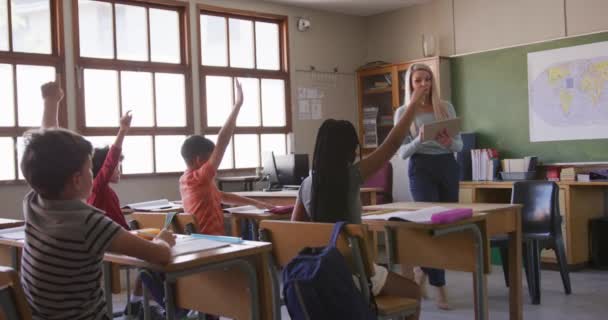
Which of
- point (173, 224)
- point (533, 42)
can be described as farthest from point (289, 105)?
point (173, 224)

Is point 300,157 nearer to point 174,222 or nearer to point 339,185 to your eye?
point 174,222

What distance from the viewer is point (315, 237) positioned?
2.18 metres

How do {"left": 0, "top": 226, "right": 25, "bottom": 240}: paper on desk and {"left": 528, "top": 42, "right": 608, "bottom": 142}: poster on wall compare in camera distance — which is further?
{"left": 528, "top": 42, "right": 608, "bottom": 142}: poster on wall

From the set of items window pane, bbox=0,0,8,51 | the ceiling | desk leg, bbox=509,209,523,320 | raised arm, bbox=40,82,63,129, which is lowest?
desk leg, bbox=509,209,523,320

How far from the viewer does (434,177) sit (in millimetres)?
3633

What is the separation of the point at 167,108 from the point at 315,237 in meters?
3.92

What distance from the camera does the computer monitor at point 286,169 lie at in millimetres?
5508

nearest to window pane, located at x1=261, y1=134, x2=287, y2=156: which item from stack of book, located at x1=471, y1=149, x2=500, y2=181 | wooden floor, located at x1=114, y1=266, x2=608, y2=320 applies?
stack of book, located at x1=471, y1=149, x2=500, y2=181

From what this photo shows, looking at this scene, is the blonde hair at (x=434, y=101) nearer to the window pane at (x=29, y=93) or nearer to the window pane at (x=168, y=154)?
the window pane at (x=168, y=154)

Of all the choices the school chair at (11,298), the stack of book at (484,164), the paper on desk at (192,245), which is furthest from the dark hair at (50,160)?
the stack of book at (484,164)

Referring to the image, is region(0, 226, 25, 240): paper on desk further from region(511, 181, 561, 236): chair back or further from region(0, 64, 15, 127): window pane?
region(511, 181, 561, 236): chair back

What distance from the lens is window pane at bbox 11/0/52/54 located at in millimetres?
4949

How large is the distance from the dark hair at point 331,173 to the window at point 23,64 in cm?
334

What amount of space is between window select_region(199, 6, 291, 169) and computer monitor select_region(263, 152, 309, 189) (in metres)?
0.65
